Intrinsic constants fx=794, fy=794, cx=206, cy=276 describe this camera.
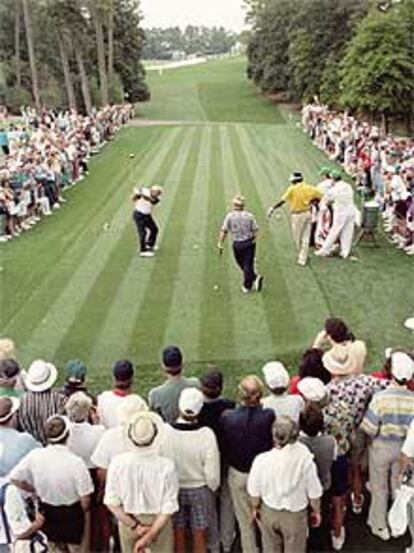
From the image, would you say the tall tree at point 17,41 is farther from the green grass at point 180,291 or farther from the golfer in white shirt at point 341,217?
the golfer in white shirt at point 341,217

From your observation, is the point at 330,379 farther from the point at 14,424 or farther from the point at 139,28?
the point at 139,28

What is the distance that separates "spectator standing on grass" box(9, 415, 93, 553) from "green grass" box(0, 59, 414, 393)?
4.04 metres

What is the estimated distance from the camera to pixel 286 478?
18.1 feet

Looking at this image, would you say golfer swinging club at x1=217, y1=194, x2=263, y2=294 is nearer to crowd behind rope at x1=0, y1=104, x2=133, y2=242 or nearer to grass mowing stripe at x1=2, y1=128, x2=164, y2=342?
grass mowing stripe at x1=2, y1=128, x2=164, y2=342

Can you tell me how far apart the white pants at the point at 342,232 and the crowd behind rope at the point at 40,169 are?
6.81 meters

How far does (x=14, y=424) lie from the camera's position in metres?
6.34

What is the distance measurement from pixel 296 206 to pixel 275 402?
315 inches

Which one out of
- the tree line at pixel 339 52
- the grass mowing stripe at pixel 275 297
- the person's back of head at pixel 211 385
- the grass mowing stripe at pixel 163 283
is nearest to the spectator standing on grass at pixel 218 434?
the person's back of head at pixel 211 385

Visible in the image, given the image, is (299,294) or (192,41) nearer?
(299,294)

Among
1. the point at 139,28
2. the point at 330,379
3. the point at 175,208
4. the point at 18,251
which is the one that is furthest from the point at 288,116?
the point at 330,379

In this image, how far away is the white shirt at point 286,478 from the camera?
549cm

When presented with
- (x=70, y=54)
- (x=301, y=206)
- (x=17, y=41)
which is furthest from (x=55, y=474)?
(x=70, y=54)

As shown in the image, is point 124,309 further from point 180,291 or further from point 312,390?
point 312,390

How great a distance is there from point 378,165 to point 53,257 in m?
8.92
